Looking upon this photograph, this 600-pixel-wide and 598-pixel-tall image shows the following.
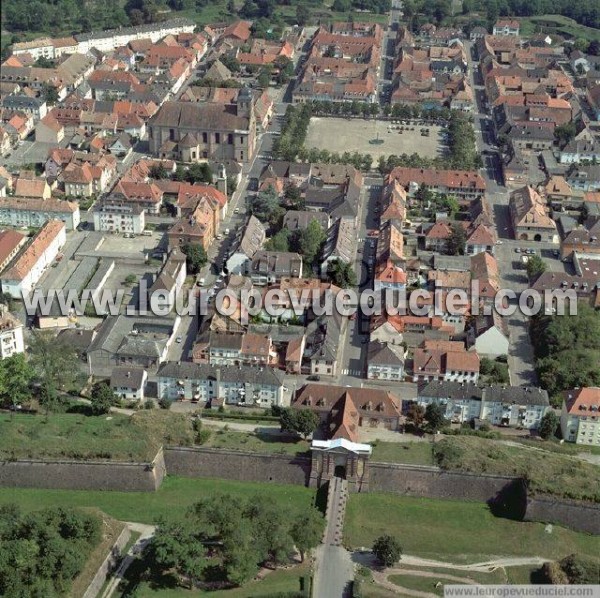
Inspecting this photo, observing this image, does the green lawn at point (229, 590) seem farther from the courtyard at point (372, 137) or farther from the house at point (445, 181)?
the courtyard at point (372, 137)

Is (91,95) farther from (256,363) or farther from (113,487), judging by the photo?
(113,487)

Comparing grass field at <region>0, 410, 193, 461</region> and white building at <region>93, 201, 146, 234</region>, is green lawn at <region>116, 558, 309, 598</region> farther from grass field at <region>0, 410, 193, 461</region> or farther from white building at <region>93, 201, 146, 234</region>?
white building at <region>93, 201, 146, 234</region>

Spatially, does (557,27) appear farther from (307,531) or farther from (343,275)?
(307,531)

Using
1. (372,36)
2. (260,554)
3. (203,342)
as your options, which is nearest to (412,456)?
(260,554)

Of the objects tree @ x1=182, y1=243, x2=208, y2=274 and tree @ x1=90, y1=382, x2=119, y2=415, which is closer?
tree @ x1=90, y1=382, x2=119, y2=415

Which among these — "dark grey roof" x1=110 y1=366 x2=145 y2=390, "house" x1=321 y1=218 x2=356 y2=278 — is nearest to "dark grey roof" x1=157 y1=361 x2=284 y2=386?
"dark grey roof" x1=110 y1=366 x2=145 y2=390

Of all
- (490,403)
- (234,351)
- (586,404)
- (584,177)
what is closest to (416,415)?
(490,403)

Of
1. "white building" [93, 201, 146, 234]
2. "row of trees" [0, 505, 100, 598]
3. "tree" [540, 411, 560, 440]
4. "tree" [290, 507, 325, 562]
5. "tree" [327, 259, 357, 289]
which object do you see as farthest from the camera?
"white building" [93, 201, 146, 234]

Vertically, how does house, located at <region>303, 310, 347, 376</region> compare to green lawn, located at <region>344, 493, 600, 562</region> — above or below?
above
